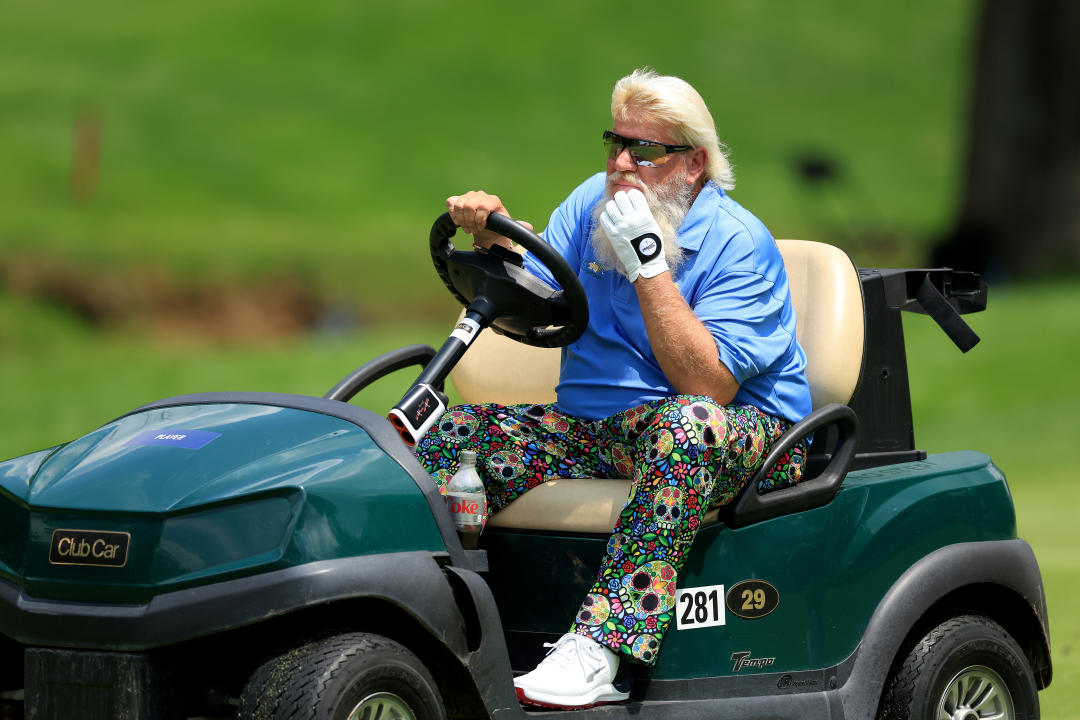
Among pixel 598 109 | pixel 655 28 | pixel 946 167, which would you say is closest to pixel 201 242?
pixel 598 109

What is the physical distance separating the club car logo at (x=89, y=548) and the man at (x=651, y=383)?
78 cm

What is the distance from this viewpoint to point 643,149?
10.7 feet

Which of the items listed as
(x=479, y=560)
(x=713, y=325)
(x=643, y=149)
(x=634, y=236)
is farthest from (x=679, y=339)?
(x=479, y=560)

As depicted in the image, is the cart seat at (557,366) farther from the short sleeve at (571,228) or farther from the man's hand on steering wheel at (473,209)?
the man's hand on steering wheel at (473,209)

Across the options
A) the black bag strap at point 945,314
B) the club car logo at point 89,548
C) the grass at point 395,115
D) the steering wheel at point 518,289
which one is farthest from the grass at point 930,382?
the club car logo at point 89,548

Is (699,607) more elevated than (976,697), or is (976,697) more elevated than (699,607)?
(699,607)

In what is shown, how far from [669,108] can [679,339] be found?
0.54 m

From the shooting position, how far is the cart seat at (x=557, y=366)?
3.05 m

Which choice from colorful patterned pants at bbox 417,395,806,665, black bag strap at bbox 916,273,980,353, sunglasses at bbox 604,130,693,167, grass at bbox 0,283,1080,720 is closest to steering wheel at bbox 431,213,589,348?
colorful patterned pants at bbox 417,395,806,665

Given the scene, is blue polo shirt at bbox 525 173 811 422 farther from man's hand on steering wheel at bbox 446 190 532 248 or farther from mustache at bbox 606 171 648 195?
man's hand on steering wheel at bbox 446 190 532 248

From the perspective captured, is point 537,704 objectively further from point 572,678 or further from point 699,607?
point 699,607

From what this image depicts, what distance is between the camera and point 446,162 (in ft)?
71.2

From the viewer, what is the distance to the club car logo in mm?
2457

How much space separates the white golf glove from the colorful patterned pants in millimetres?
273
